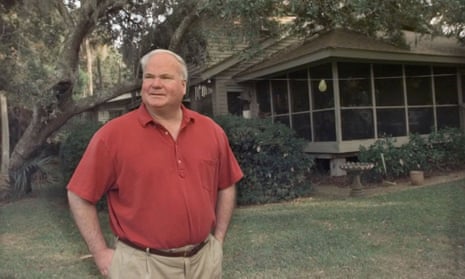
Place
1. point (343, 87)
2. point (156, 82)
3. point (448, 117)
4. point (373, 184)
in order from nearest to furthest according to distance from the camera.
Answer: point (156, 82)
point (373, 184)
point (343, 87)
point (448, 117)

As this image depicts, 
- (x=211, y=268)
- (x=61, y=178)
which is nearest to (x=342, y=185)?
(x=61, y=178)

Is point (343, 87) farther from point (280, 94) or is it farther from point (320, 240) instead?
point (320, 240)

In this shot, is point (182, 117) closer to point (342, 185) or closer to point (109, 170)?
point (109, 170)

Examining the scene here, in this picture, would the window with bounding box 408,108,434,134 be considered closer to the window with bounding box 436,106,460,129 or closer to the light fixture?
the window with bounding box 436,106,460,129

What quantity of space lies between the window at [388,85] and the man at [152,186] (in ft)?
34.1

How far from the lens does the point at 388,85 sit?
40.3 ft

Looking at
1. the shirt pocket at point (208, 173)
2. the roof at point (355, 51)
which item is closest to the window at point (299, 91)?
the roof at point (355, 51)

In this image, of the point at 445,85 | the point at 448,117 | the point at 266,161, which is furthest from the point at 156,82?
the point at 445,85

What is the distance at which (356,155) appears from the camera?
37.6ft

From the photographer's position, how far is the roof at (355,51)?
10.8m

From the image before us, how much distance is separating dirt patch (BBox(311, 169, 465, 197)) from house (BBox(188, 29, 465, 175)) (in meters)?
0.71

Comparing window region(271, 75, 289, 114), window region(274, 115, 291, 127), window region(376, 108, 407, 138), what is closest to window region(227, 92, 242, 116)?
window region(271, 75, 289, 114)

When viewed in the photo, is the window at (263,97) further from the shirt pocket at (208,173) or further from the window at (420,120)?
the shirt pocket at (208,173)

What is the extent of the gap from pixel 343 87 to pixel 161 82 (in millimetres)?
9730
